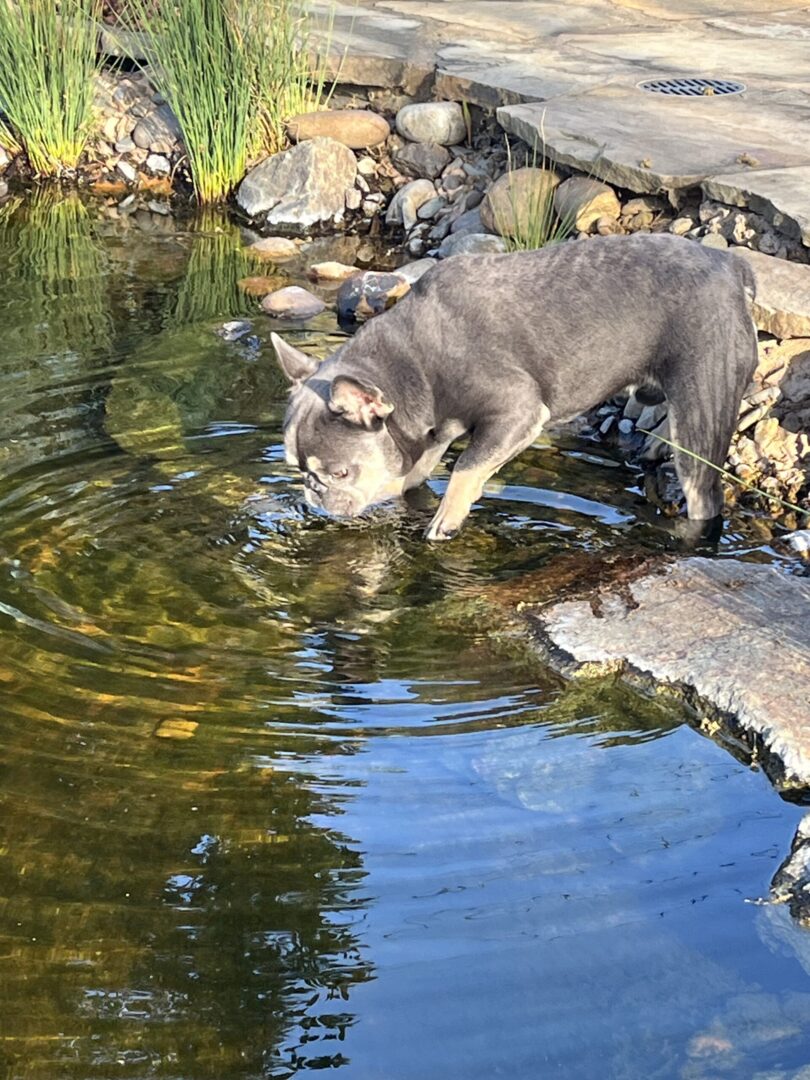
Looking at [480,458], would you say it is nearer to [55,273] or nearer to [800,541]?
[800,541]

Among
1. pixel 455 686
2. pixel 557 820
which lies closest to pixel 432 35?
pixel 455 686

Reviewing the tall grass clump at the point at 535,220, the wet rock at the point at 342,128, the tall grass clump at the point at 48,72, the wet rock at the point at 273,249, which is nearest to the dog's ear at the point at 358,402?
the tall grass clump at the point at 535,220

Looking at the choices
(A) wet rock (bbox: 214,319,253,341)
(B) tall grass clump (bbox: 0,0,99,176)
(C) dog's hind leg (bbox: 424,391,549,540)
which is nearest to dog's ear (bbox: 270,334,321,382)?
(C) dog's hind leg (bbox: 424,391,549,540)

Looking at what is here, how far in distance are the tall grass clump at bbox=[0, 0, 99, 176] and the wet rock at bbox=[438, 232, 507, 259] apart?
3.44 metres

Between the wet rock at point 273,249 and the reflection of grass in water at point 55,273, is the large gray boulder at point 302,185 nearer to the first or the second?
the wet rock at point 273,249

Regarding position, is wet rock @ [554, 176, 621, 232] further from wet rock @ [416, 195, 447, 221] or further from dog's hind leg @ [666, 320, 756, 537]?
dog's hind leg @ [666, 320, 756, 537]

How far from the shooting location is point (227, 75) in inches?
400

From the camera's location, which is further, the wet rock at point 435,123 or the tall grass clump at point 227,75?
the wet rock at point 435,123

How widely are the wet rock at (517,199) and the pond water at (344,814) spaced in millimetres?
2597

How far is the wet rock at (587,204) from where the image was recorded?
27.5ft

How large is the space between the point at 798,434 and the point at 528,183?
3.24 m

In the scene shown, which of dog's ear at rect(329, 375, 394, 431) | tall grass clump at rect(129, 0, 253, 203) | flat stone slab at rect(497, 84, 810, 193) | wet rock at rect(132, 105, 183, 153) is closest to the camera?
dog's ear at rect(329, 375, 394, 431)

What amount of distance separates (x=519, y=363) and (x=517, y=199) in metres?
3.28

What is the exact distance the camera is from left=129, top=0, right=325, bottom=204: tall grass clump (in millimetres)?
10023
